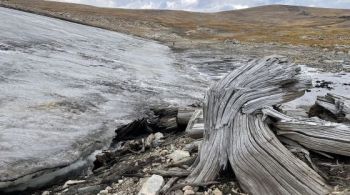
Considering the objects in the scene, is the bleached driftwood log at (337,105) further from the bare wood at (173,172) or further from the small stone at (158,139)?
the small stone at (158,139)

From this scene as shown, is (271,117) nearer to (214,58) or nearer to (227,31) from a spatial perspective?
(214,58)

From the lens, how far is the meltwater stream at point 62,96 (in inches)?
371

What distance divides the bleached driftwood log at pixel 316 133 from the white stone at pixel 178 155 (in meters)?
1.56

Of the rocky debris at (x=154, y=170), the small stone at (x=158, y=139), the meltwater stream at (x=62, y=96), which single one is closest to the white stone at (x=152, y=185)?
the rocky debris at (x=154, y=170)

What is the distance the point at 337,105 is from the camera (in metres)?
8.69

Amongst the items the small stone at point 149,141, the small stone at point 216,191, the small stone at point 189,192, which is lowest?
the small stone at point 149,141

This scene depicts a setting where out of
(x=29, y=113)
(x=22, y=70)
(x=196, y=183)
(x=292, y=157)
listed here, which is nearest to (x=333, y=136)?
(x=292, y=157)

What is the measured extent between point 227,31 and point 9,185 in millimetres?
79309

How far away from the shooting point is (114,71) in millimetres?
20594

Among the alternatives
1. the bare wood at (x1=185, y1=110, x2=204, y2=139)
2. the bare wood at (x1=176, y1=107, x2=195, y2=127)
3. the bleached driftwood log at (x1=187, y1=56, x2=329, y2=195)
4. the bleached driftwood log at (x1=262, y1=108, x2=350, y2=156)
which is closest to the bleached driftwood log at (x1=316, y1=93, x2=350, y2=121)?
the bleached driftwood log at (x1=262, y1=108, x2=350, y2=156)

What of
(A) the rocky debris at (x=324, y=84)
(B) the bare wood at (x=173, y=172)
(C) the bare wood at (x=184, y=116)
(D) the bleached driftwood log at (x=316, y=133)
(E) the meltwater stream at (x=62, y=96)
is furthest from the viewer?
(A) the rocky debris at (x=324, y=84)

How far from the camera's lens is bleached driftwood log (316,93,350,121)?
840 centimetres

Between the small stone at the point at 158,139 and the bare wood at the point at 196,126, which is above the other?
the bare wood at the point at 196,126

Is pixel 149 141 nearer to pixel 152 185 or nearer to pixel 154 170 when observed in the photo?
pixel 154 170
